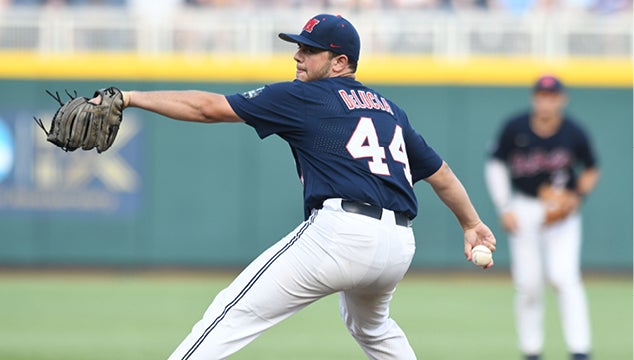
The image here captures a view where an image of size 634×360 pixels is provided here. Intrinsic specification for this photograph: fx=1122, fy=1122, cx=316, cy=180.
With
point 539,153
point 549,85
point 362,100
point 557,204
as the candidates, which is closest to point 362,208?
point 362,100

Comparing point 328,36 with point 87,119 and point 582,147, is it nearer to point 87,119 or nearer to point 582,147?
point 87,119

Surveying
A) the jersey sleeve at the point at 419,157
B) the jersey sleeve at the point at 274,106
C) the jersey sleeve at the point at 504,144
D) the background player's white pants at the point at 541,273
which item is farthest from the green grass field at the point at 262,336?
the jersey sleeve at the point at 274,106

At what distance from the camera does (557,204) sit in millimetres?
8328

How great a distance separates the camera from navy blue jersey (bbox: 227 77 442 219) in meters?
5.09

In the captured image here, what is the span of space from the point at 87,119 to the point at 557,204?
4.40 meters

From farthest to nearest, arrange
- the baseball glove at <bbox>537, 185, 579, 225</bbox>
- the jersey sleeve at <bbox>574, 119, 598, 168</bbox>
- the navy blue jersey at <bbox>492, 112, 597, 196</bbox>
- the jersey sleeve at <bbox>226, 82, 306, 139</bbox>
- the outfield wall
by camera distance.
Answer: the outfield wall
the jersey sleeve at <bbox>574, 119, 598, 168</bbox>
the navy blue jersey at <bbox>492, 112, 597, 196</bbox>
the baseball glove at <bbox>537, 185, 579, 225</bbox>
the jersey sleeve at <bbox>226, 82, 306, 139</bbox>

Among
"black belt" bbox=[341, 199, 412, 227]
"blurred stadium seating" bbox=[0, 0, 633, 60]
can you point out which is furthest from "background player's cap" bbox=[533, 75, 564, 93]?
"blurred stadium seating" bbox=[0, 0, 633, 60]

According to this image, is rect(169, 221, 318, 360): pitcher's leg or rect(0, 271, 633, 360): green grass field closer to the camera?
rect(169, 221, 318, 360): pitcher's leg

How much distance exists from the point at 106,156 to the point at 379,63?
4.18m

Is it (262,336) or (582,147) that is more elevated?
(582,147)

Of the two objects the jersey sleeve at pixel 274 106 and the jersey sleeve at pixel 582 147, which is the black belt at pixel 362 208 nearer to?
the jersey sleeve at pixel 274 106

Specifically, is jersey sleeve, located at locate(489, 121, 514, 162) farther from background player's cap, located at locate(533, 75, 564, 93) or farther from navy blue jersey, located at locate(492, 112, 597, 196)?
background player's cap, located at locate(533, 75, 564, 93)

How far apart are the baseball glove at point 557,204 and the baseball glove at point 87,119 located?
4.26 metres

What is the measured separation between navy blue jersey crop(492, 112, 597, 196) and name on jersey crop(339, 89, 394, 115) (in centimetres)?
346
